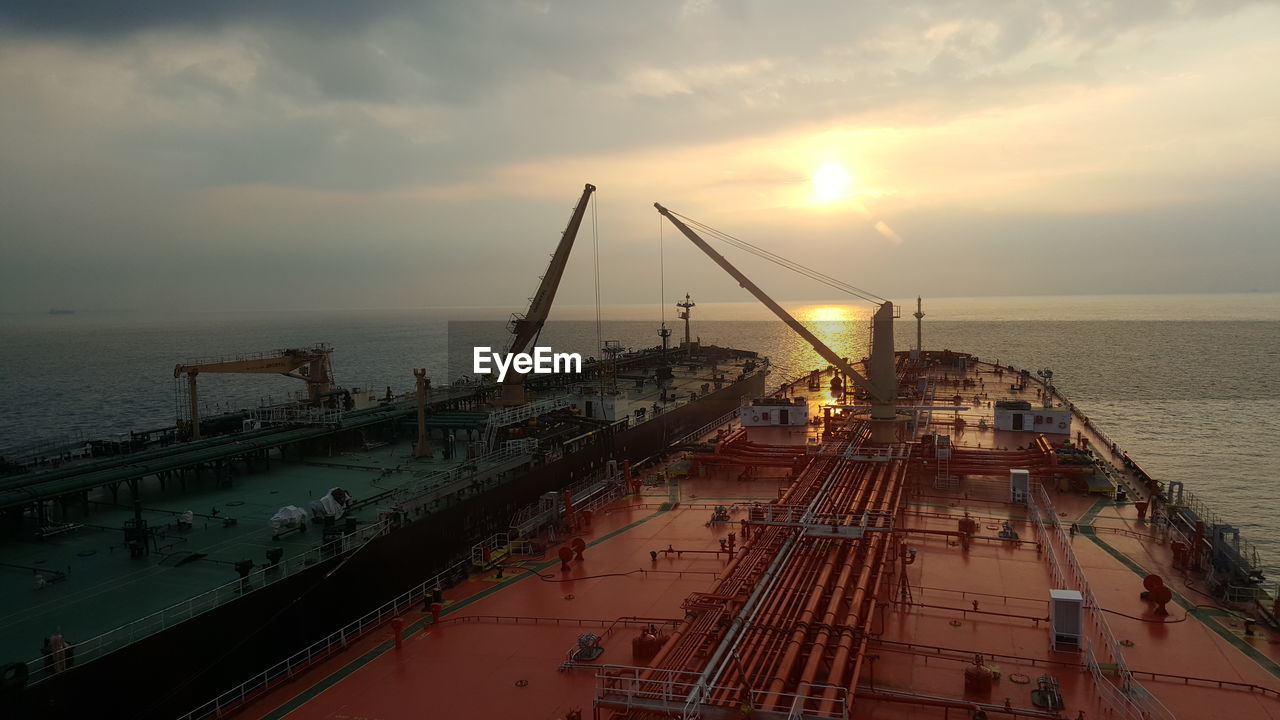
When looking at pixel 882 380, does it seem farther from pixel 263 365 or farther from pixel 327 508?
pixel 263 365

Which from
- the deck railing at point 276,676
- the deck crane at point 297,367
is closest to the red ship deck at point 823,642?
the deck railing at point 276,676

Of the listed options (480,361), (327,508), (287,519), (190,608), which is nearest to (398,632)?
(190,608)

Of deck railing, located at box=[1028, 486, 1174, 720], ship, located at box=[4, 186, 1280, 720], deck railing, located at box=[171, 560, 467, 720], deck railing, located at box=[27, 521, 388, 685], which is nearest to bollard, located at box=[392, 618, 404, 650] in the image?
ship, located at box=[4, 186, 1280, 720]

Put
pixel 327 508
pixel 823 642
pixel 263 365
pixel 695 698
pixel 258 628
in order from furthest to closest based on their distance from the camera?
pixel 263 365
pixel 327 508
pixel 258 628
pixel 823 642
pixel 695 698

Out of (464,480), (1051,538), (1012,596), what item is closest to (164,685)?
(464,480)

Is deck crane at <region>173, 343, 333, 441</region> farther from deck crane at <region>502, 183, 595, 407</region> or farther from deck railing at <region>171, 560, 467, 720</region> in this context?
deck railing at <region>171, 560, 467, 720</region>

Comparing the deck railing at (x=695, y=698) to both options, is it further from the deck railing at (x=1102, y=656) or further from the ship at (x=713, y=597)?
the deck railing at (x=1102, y=656)

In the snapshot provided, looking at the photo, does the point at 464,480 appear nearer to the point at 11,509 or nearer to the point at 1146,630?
the point at 11,509
